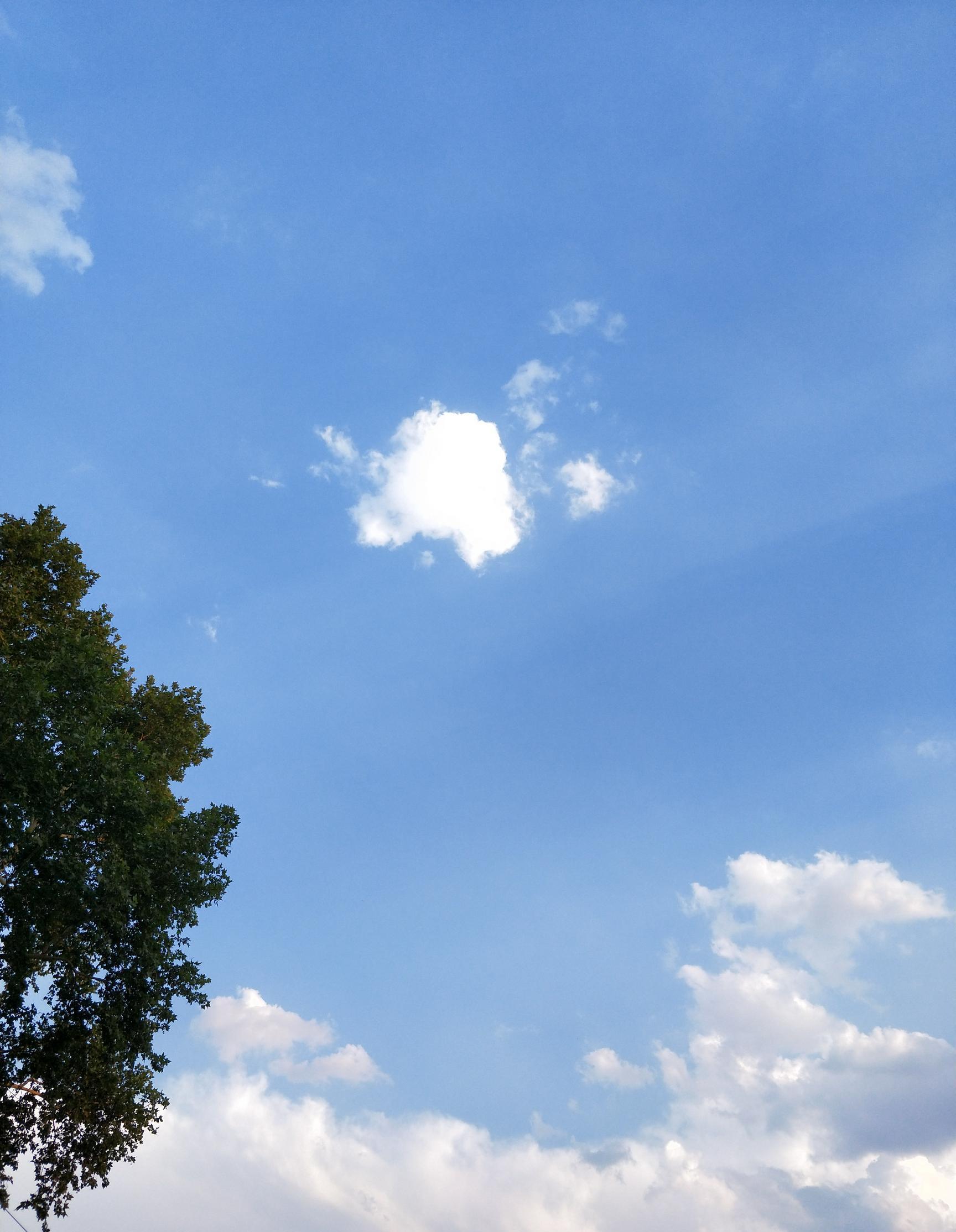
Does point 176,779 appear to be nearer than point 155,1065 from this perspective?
No

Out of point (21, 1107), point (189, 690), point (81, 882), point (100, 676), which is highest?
point (189, 690)

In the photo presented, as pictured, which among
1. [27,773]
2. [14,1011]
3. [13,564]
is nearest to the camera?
[27,773]

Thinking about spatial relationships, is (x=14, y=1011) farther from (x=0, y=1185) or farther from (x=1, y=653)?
(x=1, y=653)

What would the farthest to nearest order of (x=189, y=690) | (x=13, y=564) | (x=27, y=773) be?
(x=189, y=690)
(x=13, y=564)
(x=27, y=773)

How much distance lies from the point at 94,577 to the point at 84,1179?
2006 centimetres

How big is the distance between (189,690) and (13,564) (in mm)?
8208

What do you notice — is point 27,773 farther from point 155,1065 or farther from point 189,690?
point 189,690

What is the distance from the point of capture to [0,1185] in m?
23.8

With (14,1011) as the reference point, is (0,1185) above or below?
below

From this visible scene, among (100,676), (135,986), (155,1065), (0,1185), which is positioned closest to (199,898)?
(135,986)

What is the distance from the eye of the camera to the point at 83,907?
22.8 metres

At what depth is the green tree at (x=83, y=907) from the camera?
2262 cm

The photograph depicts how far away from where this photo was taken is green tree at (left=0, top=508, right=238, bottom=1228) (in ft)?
74.2

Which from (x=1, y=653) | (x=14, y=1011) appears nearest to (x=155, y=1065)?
(x=14, y=1011)
